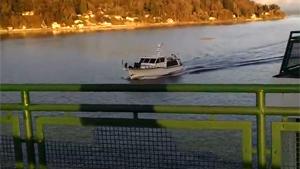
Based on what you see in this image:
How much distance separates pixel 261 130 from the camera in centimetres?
446

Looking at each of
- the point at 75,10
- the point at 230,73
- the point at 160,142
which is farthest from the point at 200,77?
the point at 75,10

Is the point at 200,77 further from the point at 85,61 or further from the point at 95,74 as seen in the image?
the point at 85,61

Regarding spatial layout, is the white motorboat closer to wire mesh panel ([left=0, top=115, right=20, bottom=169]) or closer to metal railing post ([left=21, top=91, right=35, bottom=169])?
wire mesh panel ([left=0, top=115, right=20, bottom=169])

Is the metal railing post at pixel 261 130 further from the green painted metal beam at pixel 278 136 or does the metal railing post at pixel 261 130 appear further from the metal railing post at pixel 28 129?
the metal railing post at pixel 28 129

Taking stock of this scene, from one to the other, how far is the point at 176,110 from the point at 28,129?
1466 millimetres

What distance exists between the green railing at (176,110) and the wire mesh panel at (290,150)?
54mm

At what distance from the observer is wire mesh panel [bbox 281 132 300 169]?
4.44 m

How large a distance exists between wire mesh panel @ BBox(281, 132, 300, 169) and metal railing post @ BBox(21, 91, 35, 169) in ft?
7.23

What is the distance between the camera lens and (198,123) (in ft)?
15.2

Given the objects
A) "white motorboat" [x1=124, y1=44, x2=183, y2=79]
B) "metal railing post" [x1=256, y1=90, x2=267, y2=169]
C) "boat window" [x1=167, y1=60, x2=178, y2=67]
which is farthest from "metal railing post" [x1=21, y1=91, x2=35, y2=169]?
"boat window" [x1=167, y1=60, x2=178, y2=67]

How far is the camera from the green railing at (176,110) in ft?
14.0

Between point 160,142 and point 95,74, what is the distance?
45549 mm

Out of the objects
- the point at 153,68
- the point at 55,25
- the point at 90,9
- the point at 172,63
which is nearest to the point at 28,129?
the point at 153,68

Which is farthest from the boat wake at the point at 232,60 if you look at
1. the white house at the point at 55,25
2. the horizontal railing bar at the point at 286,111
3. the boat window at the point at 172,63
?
the white house at the point at 55,25
